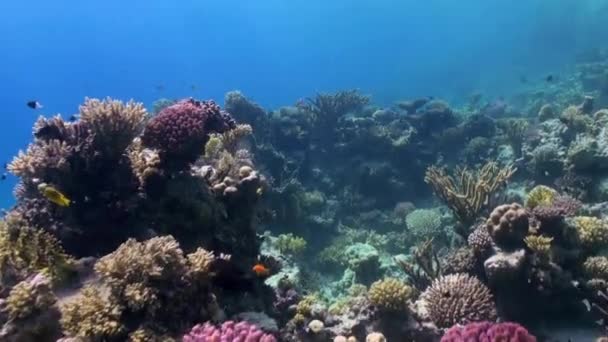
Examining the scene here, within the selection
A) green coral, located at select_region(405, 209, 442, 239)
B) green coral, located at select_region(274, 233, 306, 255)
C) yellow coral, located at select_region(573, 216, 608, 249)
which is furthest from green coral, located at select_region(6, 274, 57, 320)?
green coral, located at select_region(405, 209, 442, 239)

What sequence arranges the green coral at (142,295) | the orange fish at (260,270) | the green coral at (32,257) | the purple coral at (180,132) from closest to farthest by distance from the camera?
Result: the green coral at (142,295), the green coral at (32,257), the orange fish at (260,270), the purple coral at (180,132)

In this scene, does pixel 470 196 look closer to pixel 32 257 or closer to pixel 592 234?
pixel 592 234

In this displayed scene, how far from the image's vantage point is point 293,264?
10.9m

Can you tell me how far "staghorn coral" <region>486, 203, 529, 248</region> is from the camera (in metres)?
6.45

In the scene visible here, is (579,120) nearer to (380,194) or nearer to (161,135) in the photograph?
(380,194)

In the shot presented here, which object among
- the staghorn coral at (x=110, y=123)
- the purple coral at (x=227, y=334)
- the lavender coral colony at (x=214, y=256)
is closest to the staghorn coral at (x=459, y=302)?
the lavender coral colony at (x=214, y=256)

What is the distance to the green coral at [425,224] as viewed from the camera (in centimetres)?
1209

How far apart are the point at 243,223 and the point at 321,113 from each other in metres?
11.3

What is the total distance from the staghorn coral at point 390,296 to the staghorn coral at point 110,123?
4.30 meters

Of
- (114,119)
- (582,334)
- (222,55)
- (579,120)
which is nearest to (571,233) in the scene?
(582,334)

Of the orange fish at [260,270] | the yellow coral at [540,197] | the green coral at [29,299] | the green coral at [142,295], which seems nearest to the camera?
the green coral at [142,295]

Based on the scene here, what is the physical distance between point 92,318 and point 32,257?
1.51m

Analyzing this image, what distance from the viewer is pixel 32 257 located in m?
5.31

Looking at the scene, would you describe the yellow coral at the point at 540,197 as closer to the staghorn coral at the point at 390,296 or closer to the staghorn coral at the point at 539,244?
the staghorn coral at the point at 539,244
